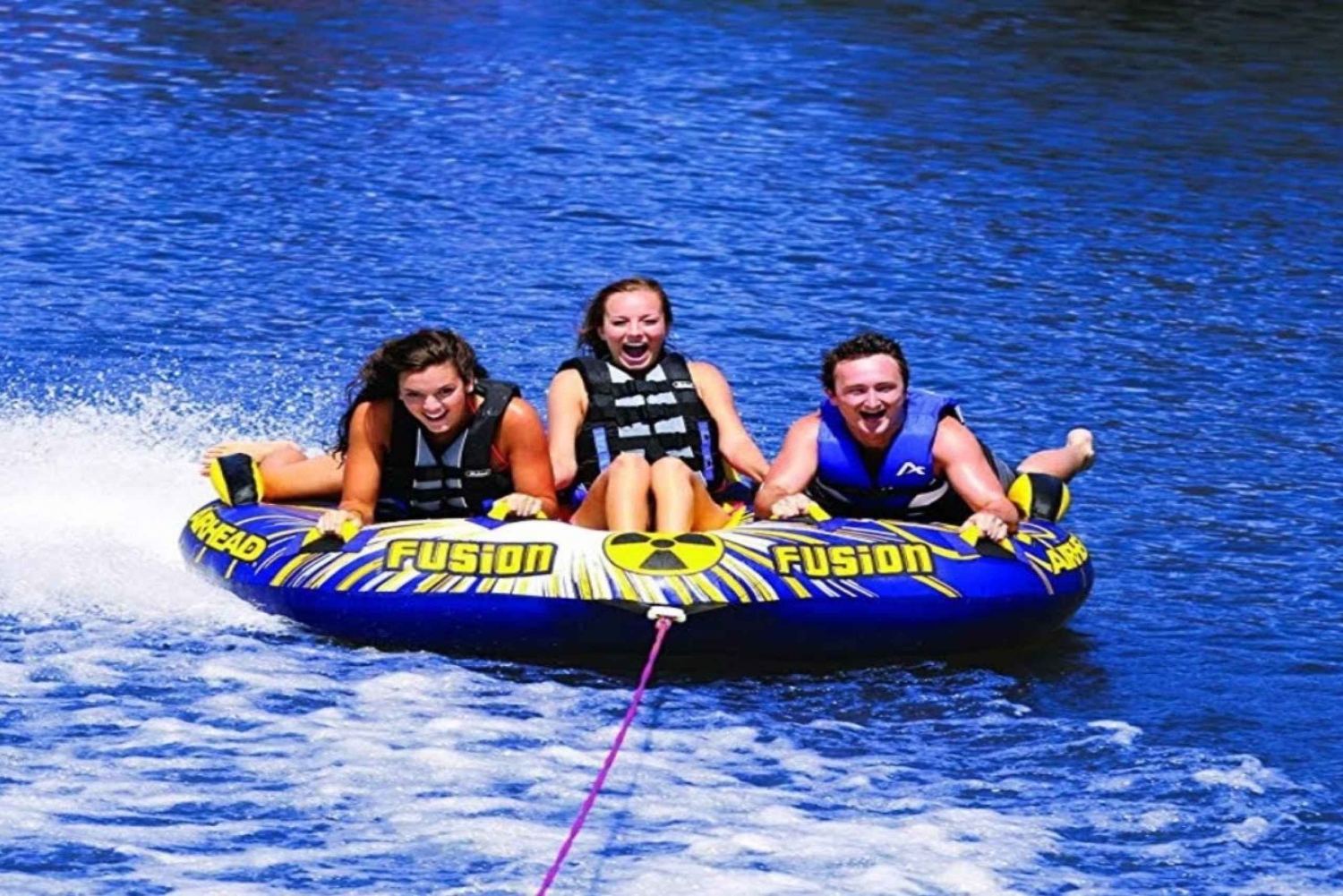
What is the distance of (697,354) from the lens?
40.1 feet

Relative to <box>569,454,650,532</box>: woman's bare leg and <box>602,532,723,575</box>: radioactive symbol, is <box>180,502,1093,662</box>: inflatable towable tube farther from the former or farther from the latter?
<box>569,454,650,532</box>: woman's bare leg

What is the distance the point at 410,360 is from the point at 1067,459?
251 centimetres

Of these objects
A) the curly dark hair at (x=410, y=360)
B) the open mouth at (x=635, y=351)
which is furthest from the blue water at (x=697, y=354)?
the open mouth at (x=635, y=351)

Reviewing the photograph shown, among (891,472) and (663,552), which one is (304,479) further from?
(891,472)

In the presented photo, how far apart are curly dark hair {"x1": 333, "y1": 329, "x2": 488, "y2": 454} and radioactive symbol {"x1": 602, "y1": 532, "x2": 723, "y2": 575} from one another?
2.56 feet

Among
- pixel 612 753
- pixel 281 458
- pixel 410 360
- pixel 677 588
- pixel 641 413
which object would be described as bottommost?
pixel 612 753

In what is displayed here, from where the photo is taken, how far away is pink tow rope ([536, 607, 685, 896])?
18.8 feet

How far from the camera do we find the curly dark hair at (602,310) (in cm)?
783

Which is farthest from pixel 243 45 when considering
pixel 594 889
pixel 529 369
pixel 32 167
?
pixel 594 889

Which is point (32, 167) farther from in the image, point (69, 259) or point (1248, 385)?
point (1248, 385)

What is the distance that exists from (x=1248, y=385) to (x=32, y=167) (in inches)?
321

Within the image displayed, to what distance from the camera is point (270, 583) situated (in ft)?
24.7

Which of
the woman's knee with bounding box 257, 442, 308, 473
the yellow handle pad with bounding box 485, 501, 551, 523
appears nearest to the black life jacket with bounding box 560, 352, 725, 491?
the yellow handle pad with bounding box 485, 501, 551, 523

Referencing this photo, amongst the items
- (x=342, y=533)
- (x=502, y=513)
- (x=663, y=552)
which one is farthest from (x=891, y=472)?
(x=342, y=533)
